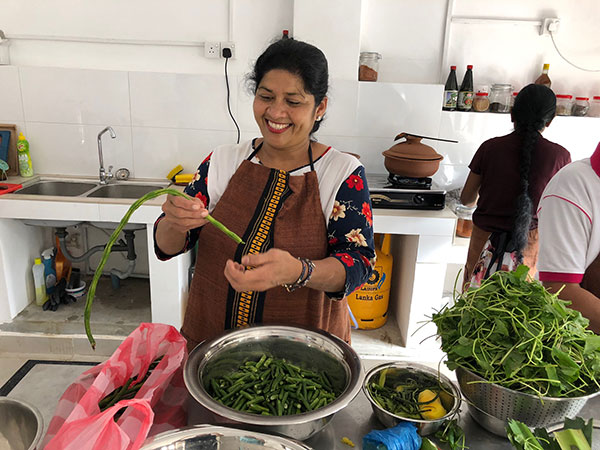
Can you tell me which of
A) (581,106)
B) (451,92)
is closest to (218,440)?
(451,92)

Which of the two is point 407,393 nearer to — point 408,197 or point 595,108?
point 408,197

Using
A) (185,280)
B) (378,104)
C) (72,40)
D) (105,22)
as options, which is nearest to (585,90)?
(378,104)

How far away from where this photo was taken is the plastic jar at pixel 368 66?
304 centimetres

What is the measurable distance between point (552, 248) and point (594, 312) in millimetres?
193

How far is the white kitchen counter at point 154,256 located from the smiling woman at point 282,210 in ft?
4.48

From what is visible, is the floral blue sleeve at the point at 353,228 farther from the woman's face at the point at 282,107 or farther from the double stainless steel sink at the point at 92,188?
the double stainless steel sink at the point at 92,188

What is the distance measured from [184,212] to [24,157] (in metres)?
2.53

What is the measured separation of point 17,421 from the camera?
912mm

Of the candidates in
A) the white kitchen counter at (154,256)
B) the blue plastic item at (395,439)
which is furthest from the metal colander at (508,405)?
the white kitchen counter at (154,256)

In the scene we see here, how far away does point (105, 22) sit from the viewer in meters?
3.04

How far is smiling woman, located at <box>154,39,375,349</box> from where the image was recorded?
1273 millimetres

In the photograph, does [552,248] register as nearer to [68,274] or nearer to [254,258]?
[254,258]

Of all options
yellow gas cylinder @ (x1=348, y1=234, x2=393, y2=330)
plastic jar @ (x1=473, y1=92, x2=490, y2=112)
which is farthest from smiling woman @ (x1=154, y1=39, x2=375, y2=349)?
plastic jar @ (x1=473, y1=92, x2=490, y2=112)

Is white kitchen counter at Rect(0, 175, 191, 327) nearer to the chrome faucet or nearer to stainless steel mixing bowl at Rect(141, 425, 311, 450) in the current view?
the chrome faucet
